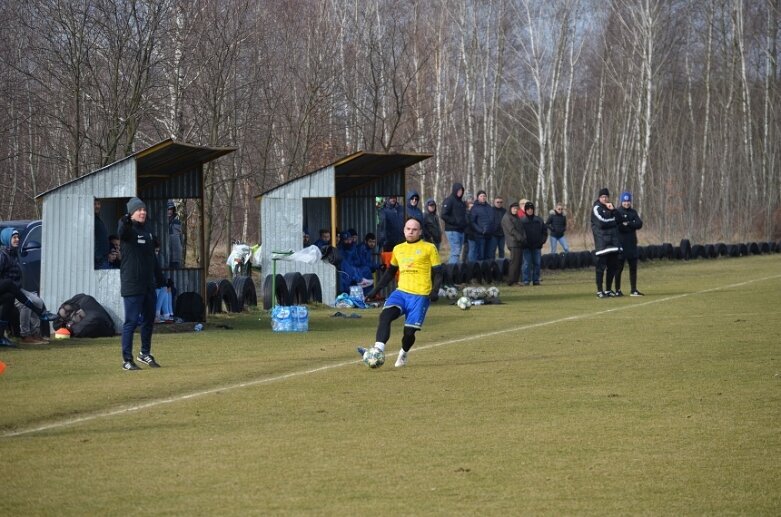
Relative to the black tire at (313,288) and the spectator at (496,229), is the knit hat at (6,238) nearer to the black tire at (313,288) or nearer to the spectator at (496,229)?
the black tire at (313,288)

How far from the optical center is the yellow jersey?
15.4 m

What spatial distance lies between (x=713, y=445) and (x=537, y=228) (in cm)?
2310

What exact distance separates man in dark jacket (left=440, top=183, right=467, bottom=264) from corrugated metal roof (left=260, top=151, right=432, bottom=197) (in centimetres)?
216

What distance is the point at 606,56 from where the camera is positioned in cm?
7019

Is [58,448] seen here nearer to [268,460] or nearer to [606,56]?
[268,460]

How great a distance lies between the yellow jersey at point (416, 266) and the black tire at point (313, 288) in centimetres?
1075

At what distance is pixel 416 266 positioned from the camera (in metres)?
15.3

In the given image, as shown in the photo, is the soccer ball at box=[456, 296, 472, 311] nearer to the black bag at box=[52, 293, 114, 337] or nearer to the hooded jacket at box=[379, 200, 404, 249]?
the hooded jacket at box=[379, 200, 404, 249]

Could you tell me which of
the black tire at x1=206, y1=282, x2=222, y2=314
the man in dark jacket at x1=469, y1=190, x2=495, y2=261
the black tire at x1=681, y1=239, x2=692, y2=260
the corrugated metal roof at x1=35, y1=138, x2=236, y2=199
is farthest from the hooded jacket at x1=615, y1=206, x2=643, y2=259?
the black tire at x1=681, y1=239, x2=692, y2=260

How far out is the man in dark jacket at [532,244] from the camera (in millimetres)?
32438

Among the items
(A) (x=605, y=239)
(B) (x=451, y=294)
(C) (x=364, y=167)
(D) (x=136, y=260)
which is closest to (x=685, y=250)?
(A) (x=605, y=239)

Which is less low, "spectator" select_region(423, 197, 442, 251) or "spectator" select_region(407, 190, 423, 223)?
"spectator" select_region(407, 190, 423, 223)

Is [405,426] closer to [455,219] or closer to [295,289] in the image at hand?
[295,289]

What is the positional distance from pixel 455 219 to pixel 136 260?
673 inches
